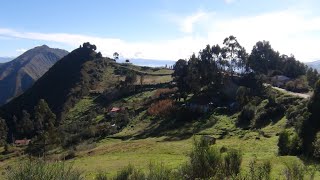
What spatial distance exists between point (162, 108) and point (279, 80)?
36560mm

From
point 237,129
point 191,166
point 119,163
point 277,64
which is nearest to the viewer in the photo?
point 191,166

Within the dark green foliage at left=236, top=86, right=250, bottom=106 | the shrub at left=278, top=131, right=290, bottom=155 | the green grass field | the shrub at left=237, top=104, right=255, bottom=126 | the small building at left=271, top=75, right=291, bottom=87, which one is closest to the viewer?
the shrub at left=278, top=131, right=290, bottom=155

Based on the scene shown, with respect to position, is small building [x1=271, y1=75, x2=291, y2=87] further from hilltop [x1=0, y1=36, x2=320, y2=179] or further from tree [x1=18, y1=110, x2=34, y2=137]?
tree [x1=18, y1=110, x2=34, y2=137]

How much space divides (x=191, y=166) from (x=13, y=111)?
14692 cm

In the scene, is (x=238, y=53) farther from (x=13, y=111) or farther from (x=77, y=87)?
(x=13, y=111)

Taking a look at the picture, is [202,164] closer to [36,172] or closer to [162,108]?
[36,172]

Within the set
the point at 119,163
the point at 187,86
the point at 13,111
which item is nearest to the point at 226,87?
the point at 187,86

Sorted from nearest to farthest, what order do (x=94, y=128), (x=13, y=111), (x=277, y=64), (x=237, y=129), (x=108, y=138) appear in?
1. (x=237, y=129)
2. (x=108, y=138)
3. (x=94, y=128)
4. (x=277, y=64)
5. (x=13, y=111)

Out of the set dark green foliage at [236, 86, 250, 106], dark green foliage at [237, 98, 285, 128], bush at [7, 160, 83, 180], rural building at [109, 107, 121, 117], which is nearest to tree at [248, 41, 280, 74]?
dark green foliage at [236, 86, 250, 106]

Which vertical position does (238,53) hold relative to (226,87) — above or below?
above

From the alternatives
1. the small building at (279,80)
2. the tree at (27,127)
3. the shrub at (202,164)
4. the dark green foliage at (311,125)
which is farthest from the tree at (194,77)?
the shrub at (202,164)

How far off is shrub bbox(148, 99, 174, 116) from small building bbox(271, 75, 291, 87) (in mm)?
29823

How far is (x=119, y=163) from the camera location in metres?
52.3

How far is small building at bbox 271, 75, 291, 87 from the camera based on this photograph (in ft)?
343
